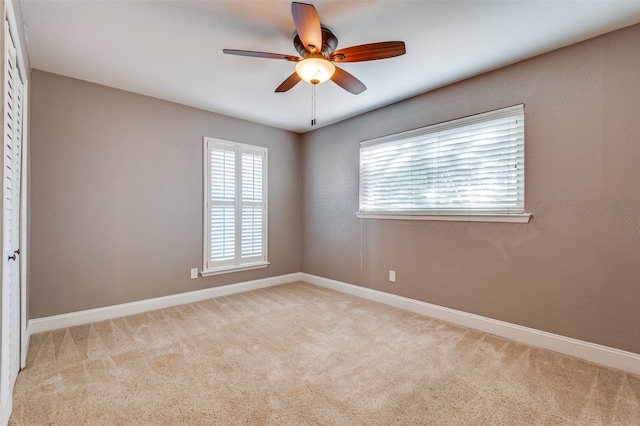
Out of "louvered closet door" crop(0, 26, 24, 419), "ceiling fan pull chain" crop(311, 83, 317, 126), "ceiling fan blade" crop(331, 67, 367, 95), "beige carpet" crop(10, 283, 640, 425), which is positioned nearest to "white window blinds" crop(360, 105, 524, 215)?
"ceiling fan pull chain" crop(311, 83, 317, 126)

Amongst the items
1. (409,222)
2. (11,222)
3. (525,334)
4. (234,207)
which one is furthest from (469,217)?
(11,222)

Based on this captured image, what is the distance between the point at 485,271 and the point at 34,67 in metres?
4.77

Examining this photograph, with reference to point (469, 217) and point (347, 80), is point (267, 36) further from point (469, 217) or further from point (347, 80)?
point (469, 217)

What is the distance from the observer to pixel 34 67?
2.81m

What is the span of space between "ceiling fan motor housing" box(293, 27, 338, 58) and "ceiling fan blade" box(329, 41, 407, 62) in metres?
0.16

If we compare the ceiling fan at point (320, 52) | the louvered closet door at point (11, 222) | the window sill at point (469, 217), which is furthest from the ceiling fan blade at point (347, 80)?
the louvered closet door at point (11, 222)

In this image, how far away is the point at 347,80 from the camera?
2.48 metres

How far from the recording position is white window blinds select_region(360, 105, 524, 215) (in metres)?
2.74

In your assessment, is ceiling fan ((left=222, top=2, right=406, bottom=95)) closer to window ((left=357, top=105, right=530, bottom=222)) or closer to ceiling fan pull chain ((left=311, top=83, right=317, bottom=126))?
ceiling fan pull chain ((left=311, top=83, right=317, bottom=126))

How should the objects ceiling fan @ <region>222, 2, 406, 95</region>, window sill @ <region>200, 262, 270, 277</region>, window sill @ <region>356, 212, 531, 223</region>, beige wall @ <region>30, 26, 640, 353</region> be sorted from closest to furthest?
ceiling fan @ <region>222, 2, 406, 95</region>
beige wall @ <region>30, 26, 640, 353</region>
window sill @ <region>356, 212, 531, 223</region>
window sill @ <region>200, 262, 270, 277</region>

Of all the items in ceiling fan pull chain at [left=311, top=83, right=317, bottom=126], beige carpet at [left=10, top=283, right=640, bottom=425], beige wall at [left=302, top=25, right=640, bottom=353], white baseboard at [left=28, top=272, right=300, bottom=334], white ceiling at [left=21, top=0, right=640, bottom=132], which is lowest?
beige carpet at [left=10, top=283, right=640, bottom=425]

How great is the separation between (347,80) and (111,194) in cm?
281

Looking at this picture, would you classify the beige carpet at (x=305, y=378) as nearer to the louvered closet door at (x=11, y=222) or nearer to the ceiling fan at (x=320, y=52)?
the louvered closet door at (x=11, y=222)

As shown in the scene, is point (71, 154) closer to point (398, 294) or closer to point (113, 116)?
point (113, 116)
